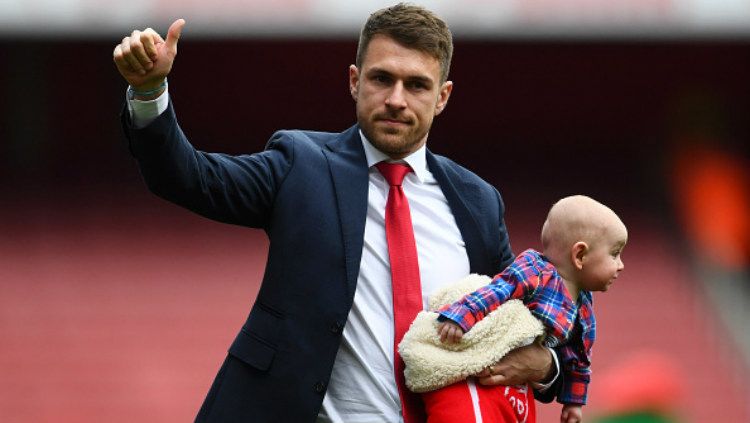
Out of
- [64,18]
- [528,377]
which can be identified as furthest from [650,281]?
[528,377]

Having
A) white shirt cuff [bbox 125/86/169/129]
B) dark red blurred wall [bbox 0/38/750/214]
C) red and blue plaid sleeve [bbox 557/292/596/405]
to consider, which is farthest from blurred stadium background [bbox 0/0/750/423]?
white shirt cuff [bbox 125/86/169/129]

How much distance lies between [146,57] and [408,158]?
2.54ft

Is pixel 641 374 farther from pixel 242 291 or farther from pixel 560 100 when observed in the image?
pixel 560 100

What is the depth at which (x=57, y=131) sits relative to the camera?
9688 millimetres

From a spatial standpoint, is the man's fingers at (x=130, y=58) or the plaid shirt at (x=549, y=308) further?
the plaid shirt at (x=549, y=308)

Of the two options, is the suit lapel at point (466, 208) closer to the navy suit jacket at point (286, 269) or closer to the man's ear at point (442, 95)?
the man's ear at point (442, 95)

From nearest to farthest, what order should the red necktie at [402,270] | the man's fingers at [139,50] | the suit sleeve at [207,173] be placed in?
the man's fingers at [139,50]
the suit sleeve at [207,173]
the red necktie at [402,270]

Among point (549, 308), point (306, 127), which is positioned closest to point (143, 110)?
point (549, 308)

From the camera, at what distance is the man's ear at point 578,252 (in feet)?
9.68

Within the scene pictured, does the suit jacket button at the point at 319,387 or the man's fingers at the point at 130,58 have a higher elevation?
the man's fingers at the point at 130,58

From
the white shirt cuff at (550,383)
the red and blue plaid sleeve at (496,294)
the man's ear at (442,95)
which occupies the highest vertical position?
the man's ear at (442,95)

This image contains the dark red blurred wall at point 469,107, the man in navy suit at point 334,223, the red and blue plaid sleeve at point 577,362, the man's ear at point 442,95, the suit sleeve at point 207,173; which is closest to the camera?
the suit sleeve at point 207,173

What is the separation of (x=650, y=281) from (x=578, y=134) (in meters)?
1.38

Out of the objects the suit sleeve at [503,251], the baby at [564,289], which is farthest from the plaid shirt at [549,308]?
the suit sleeve at [503,251]
